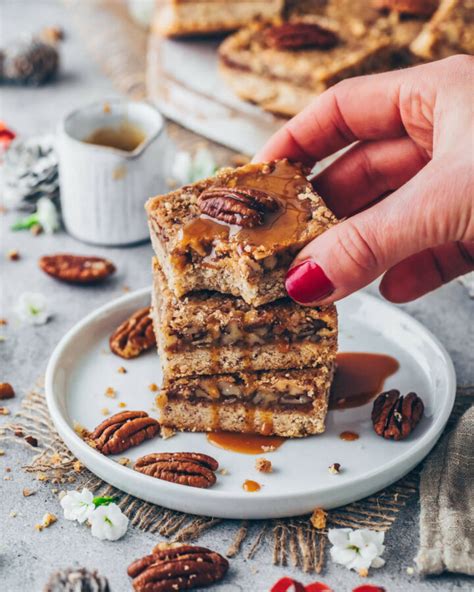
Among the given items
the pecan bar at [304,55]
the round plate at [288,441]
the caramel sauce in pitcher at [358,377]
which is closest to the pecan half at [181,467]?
the round plate at [288,441]

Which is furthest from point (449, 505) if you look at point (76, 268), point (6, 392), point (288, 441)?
point (76, 268)

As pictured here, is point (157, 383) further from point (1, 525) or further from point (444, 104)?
point (444, 104)

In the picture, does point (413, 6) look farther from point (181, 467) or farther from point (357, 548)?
point (357, 548)

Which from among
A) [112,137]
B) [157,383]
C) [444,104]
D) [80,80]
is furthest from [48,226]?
[444,104]

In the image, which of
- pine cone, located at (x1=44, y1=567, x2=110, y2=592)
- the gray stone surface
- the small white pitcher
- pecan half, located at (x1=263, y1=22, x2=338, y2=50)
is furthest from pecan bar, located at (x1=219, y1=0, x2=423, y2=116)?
pine cone, located at (x1=44, y1=567, x2=110, y2=592)

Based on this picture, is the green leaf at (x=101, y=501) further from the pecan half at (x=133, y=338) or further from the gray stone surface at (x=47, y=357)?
the pecan half at (x=133, y=338)

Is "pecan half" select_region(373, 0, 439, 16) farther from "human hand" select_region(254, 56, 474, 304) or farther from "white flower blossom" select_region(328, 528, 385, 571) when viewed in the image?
"white flower blossom" select_region(328, 528, 385, 571)
